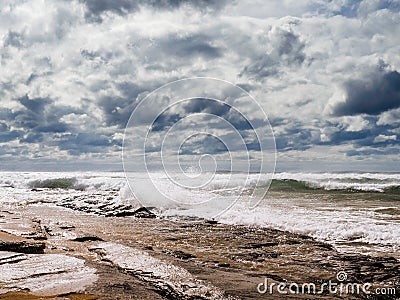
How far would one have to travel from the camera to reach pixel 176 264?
229 inches

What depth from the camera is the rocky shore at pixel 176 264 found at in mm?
4285

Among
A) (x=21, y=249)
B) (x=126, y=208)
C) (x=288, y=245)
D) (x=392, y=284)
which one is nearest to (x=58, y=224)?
(x=126, y=208)

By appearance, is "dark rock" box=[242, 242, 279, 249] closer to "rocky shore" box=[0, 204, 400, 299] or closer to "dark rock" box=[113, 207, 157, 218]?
"rocky shore" box=[0, 204, 400, 299]

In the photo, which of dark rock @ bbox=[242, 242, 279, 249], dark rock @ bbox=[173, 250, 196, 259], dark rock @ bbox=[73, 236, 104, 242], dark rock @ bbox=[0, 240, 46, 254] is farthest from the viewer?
dark rock @ bbox=[73, 236, 104, 242]

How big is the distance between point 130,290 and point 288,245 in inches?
173

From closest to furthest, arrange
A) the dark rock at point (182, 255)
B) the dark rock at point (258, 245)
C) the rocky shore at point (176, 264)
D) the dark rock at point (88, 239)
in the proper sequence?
the rocky shore at point (176, 264) < the dark rock at point (182, 255) < the dark rock at point (258, 245) < the dark rock at point (88, 239)

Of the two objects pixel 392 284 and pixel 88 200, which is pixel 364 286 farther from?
pixel 88 200

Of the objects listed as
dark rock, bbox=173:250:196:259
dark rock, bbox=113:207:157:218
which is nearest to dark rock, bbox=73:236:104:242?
dark rock, bbox=173:250:196:259

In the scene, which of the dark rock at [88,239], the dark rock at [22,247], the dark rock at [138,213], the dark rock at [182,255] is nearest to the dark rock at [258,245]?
the dark rock at [182,255]

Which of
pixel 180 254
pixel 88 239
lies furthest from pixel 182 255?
pixel 88 239

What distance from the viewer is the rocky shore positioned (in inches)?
169

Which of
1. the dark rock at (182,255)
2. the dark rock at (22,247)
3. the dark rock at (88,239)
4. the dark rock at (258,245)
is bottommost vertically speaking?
the dark rock at (182,255)

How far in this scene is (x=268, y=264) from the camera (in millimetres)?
6266

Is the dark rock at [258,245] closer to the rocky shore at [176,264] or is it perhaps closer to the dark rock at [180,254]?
the rocky shore at [176,264]
